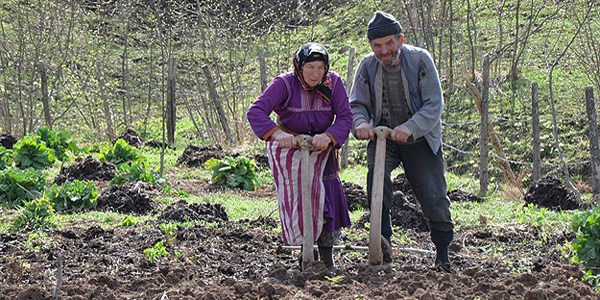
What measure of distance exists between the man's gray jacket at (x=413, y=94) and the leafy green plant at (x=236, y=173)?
5.97 m

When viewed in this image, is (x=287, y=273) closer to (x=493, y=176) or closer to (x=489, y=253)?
(x=489, y=253)

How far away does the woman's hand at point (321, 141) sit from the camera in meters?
5.88

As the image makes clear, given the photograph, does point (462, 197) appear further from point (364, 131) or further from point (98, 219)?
point (364, 131)

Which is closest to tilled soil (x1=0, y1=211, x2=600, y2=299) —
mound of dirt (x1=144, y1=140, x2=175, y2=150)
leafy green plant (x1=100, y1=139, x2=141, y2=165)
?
leafy green plant (x1=100, y1=139, x2=141, y2=165)

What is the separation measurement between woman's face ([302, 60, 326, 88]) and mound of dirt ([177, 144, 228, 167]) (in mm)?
8031

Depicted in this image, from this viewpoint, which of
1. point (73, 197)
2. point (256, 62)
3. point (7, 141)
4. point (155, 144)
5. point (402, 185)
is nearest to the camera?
point (73, 197)

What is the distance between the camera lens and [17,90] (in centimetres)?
1875

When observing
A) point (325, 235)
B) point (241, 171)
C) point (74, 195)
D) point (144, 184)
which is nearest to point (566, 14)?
point (241, 171)

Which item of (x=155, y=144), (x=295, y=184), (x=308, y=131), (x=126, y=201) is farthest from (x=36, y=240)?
(x=155, y=144)

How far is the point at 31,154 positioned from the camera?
43.3 ft

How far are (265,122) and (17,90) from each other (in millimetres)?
13923

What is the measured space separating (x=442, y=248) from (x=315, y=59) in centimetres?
150

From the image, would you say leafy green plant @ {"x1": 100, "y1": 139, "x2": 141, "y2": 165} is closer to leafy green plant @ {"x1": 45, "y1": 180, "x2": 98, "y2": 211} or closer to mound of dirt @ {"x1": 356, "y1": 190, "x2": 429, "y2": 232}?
leafy green plant @ {"x1": 45, "y1": 180, "x2": 98, "y2": 211}

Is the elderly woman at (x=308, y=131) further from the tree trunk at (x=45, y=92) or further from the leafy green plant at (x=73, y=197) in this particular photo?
the tree trunk at (x=45, y=92)
